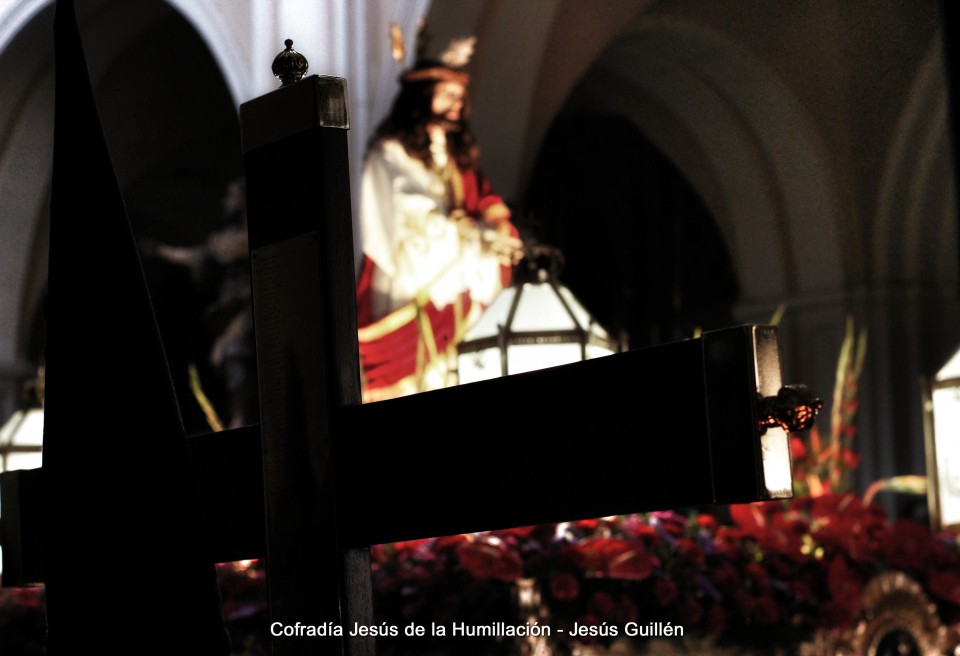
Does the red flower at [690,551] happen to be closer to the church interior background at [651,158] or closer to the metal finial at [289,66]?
the metal finial at [289,66]

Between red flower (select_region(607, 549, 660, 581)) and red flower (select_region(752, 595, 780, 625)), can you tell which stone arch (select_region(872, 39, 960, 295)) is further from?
red flower (select_region(607, 549, 660, 581))

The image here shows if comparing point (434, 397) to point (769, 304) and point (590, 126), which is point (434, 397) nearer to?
point (769, 304)

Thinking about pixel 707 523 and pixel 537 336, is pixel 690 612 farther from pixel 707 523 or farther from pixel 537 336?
pixel 537 336

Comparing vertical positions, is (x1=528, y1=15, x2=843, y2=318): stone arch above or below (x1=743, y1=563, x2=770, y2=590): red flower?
above

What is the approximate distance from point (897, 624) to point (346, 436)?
5.04 ft

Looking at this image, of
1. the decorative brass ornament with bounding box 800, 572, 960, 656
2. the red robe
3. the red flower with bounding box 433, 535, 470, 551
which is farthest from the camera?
the red robe

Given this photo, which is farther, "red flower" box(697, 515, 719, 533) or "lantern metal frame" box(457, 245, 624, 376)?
"red flower" box(697, 515, 719, 533)

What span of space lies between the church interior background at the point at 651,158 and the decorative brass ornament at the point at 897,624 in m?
2.88

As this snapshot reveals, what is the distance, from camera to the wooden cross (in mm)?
752

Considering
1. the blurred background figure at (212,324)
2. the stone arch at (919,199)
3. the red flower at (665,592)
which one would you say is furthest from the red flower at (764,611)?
the stone arch at (919,199)

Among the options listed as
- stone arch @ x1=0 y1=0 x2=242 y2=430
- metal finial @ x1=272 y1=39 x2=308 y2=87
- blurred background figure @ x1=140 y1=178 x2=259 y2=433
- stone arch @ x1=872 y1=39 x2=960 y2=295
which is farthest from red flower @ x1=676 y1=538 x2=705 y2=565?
stone arch @ x1=872 y1=39 x2=960 y2=295

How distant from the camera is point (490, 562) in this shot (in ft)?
6.17

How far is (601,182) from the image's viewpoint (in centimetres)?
695

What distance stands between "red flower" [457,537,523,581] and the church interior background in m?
2.99
